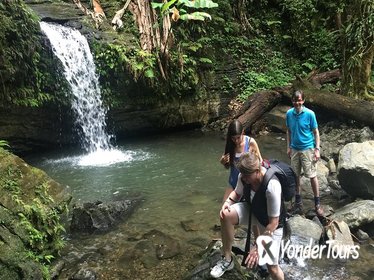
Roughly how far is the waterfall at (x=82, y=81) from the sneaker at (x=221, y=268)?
7.46 m

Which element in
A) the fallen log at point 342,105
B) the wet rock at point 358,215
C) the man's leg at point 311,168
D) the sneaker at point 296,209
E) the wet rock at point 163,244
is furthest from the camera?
the fallen log at point 342,105

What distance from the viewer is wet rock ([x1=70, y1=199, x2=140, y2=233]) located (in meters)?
6.06

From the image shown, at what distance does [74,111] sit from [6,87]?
1.84 metres

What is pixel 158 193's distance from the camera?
25.1ft

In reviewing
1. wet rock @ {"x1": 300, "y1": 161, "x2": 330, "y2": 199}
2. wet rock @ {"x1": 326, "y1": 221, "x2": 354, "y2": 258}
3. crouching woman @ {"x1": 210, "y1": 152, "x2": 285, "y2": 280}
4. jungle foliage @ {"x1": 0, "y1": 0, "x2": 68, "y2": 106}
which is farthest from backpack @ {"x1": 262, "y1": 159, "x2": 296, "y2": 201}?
jungle foliage @ {"x1": 0, "y1": 0, "x2": 68, "y2": 106}

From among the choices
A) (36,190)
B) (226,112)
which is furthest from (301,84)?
(36,190)

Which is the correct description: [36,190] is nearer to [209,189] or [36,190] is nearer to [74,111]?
[209,189]

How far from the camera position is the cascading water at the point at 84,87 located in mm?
10430

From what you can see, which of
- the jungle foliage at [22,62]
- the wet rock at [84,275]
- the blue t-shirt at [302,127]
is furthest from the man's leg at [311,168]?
the jungle foliage at [22,62]

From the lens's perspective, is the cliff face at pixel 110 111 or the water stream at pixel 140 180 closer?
the water stream at pixel 140 180

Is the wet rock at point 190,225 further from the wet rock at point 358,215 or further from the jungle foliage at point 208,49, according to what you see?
the jungle foliage at point 208,49

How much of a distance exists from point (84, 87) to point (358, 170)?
7.36 metres

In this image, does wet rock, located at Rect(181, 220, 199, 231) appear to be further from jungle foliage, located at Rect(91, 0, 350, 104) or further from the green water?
jungle foliage, located at Rect(91, 0, 350, 104)

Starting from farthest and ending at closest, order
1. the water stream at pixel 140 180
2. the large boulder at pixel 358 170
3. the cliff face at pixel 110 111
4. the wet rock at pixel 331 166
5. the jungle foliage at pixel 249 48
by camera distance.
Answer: the jungle foliage at pixel 249 48
the cliff face at pixel 110 111
the wet rock at pixel 331 166
the large boulder at pixel 358 170
the water stream at pixel 140 180
